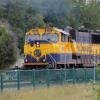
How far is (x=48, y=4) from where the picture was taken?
36.0 m

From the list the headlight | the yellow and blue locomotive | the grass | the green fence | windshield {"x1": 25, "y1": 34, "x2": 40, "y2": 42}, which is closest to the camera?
the grass

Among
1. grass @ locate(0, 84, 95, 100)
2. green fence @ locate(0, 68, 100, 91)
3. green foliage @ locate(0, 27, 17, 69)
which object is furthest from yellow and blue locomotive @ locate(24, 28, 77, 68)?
green foliage @ locate(0, 27, 17, 69)

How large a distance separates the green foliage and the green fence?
8057mm

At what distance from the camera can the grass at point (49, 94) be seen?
20.8 meters

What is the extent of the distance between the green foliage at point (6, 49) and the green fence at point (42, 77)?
8.06 meters

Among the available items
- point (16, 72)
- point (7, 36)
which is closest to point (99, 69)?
point (7, 36)

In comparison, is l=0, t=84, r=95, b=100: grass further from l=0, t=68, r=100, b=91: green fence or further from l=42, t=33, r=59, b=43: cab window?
l=42, t=33, r=59, b=43: cab window

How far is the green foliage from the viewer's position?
40.8 feet

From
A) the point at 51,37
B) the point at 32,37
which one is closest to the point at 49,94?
the point at 51,37

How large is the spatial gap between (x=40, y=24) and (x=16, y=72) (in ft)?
99.4

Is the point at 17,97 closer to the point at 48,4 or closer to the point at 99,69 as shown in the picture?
the point at 99,69

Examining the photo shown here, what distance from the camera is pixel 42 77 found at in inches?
1027

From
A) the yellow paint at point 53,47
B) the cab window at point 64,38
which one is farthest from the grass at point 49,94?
the cab window at point 64,38

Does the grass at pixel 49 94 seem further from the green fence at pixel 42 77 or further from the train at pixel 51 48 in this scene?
the train at pixel 51 48
